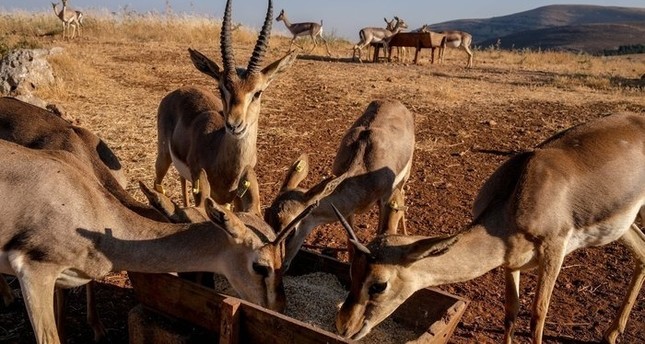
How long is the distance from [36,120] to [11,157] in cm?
157

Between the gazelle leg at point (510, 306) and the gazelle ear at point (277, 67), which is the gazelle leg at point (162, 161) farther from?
the gazelle leg at point (510, 306)

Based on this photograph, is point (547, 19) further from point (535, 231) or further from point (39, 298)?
point (39, 298)

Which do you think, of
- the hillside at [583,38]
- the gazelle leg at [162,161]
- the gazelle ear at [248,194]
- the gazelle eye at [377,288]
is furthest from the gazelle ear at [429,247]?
the hillside at [583,38]

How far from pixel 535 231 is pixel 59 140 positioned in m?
3.98

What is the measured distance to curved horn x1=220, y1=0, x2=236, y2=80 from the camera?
5.40 metres

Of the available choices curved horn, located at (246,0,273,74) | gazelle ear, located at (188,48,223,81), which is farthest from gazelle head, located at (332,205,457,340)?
gazelle ear, located at (188,48,223,81)

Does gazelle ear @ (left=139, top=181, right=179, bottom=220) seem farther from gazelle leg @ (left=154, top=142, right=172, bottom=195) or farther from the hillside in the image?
the hillside

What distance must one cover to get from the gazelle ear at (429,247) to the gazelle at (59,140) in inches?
86.5

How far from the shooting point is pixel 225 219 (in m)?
3.44

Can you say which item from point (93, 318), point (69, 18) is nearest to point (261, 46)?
point (93, 318)

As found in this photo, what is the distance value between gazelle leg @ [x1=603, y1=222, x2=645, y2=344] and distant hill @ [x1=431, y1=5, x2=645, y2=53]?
70.3m

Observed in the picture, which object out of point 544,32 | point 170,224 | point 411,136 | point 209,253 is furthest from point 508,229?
point 544,32

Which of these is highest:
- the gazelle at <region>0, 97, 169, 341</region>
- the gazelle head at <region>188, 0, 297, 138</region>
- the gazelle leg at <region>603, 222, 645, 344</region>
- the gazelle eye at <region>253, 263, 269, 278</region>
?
the gazelle head at <region>188, 0, 297, 138</region>

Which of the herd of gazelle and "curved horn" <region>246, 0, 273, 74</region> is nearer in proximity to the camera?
the herd of gazelle
